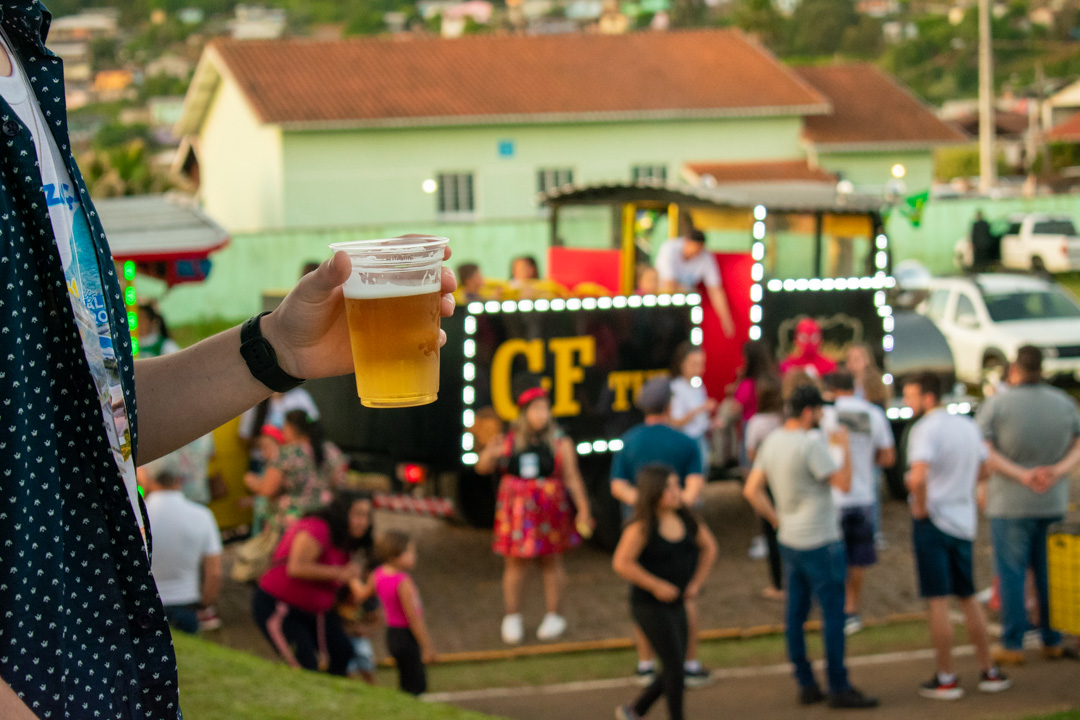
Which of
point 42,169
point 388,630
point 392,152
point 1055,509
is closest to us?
point 42,169

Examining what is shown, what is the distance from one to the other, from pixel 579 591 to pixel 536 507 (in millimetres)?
1191

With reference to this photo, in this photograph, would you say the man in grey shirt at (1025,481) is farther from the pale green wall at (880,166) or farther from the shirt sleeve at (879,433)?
the pale green wall at (880,166)

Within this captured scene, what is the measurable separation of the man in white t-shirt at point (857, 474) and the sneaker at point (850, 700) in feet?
4.40

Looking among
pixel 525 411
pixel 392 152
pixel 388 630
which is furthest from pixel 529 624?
pixel 392 152

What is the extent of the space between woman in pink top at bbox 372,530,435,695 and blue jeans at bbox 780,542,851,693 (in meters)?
2.03

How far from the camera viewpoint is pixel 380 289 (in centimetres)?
199

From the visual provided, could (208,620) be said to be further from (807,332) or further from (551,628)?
(807,332)

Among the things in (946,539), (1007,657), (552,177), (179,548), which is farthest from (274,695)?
(552,177)

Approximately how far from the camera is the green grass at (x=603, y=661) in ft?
25.5

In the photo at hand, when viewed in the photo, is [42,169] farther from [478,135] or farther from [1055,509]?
[478,135]

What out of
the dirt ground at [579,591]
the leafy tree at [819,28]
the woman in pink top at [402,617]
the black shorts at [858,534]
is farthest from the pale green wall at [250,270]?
the leafy tree at [819,28]

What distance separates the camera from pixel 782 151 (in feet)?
123

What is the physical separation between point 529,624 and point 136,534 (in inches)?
295

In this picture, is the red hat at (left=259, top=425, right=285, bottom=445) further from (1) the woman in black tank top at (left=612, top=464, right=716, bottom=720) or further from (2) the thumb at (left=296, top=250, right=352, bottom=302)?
(2) the thumb at (left=296, top=250, right=352, bottom=302)
